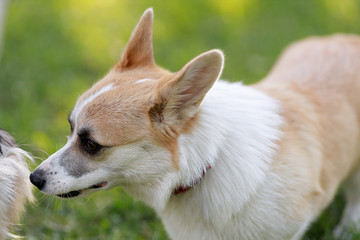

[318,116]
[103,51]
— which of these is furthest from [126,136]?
[103,51]

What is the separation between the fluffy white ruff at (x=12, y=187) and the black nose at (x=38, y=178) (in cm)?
4

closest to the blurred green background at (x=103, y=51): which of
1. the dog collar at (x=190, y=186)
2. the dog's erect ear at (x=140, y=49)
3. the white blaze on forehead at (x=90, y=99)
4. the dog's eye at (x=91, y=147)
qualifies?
the dog collar at (x=190, y=186)

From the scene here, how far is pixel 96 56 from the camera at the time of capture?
22.6 ft

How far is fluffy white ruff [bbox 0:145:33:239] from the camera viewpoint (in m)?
2.80

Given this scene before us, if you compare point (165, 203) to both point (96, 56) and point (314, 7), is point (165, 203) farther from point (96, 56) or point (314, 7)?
point (314, 7)

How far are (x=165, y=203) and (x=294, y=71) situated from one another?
1733 millimetres

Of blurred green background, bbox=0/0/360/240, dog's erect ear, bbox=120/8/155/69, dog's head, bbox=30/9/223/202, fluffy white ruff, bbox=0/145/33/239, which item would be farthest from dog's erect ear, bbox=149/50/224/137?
blurred green background, bbox=0/0/360/240

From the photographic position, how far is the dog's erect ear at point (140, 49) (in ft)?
11.2

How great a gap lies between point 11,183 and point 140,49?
4.23 ft

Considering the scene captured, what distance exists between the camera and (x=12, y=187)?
284 cm

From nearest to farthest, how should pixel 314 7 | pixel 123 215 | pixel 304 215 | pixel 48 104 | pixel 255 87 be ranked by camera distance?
pixel 304 215 < pixel 255 87 < pixel 123 215 < pixel 48 104 < pixel 314 7

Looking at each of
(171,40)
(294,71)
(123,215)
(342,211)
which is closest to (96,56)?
(171,40)

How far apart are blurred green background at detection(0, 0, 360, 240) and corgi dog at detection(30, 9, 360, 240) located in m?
1.03

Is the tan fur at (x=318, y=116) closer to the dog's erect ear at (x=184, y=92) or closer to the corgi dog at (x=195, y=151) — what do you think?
the corgi dog at (x=195, y=151)
